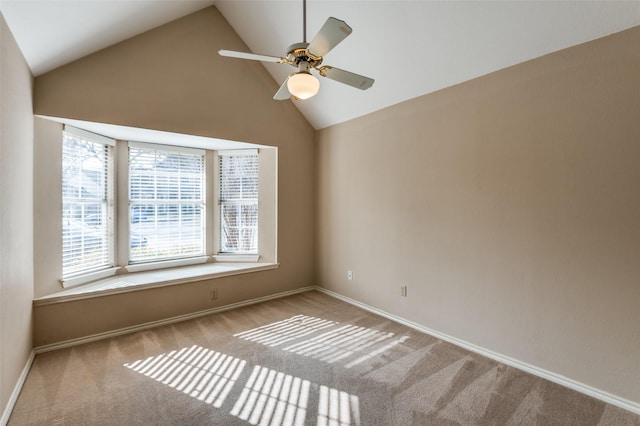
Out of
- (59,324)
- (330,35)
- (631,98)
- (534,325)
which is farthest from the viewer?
(59,324)

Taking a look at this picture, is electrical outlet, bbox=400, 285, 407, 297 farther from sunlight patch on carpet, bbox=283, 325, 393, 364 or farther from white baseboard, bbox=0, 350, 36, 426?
white baseboard, bbox=0, 350, 36, 426

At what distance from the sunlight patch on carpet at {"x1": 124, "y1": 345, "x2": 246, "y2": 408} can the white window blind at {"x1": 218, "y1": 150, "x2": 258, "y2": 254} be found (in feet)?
5.84

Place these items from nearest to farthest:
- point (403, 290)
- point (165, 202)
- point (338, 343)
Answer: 1. point (338, 343)
2. point (403, 290)
3. point (165, 202)

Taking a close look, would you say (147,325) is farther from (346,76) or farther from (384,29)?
(384,29)

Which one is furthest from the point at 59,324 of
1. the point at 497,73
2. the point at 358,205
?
the point at 497,73

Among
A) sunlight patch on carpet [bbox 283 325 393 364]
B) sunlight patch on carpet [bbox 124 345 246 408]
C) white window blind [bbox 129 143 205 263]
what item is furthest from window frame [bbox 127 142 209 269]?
sunlight patch on carpet [bbox 283 325 393 364]

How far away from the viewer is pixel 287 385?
A: 6.88 feet

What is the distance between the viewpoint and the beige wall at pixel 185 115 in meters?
2.59

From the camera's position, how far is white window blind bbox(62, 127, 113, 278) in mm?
2850

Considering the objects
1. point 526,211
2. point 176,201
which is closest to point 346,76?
point 526,211

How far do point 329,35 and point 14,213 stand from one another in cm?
242

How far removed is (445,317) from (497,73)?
89.0 inches

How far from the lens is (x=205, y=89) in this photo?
3.33 metres

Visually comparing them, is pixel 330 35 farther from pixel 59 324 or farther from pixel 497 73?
pixel 59 324
